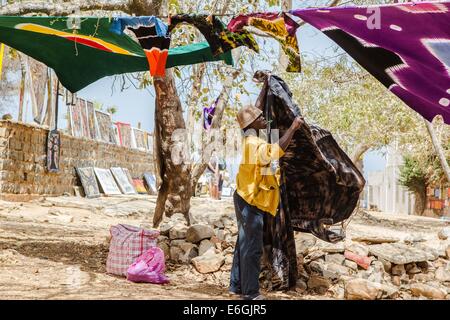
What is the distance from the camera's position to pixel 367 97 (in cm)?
1306

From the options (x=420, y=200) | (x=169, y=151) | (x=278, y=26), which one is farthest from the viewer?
(x=420, y=200)

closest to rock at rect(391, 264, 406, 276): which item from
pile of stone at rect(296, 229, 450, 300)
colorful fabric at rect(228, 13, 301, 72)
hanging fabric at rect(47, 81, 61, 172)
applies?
pile of stone at rect(296, 229, 450, 300)

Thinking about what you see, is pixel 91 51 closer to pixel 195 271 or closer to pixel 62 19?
pixel 62 19

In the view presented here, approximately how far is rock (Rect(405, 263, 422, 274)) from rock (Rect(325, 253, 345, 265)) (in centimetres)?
86

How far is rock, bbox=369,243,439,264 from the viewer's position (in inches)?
229

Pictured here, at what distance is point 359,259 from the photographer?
18.7 ft

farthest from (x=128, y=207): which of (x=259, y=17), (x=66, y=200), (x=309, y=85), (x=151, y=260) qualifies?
(x=259, y=17)

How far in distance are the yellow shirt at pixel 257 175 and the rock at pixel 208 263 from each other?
5.24ft

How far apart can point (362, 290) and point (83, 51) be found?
3.88 m

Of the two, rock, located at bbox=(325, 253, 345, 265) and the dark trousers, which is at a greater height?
the dark trousers

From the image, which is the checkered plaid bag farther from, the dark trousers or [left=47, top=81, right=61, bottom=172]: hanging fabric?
[left=47, top=81, right=61, bottom=172]: hanging fabric

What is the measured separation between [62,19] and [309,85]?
9307mm

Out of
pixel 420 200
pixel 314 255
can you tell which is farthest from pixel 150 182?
pixel 314 255

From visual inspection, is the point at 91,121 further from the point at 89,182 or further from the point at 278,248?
the point at 278,248
